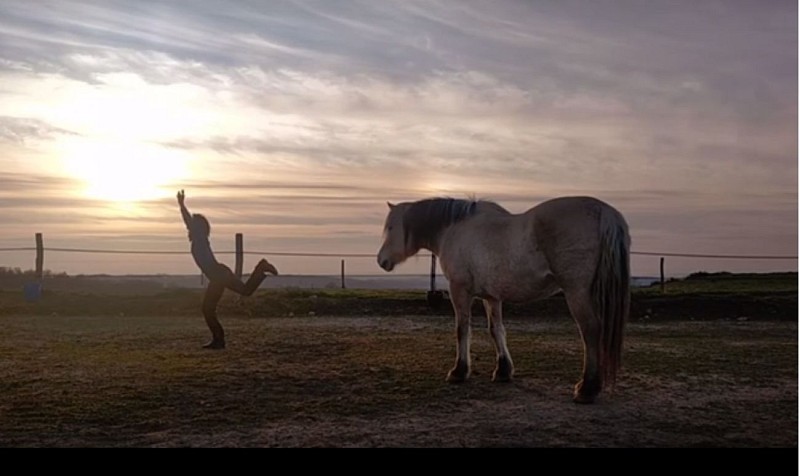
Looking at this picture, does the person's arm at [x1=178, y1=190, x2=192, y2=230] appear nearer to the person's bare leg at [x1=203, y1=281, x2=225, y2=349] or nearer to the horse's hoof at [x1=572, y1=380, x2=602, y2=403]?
the person's bare leg at [x1=203, y1=281, x2=225, y2=349]

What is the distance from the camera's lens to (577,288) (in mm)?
5762

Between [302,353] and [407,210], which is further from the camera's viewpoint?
[302,353]

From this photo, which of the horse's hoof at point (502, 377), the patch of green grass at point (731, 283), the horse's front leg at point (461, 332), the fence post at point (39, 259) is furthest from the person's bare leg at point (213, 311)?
the fence post at point (39, 259)

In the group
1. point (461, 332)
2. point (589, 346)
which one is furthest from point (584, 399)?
point (461, 332)

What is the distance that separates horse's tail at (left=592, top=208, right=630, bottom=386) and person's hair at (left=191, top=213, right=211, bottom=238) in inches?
196

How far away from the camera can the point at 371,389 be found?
6336 millimetres

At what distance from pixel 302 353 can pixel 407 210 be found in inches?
90.8

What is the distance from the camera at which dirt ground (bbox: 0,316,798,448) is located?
4816mm

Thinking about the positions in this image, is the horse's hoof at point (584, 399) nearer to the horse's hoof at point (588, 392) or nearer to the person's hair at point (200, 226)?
the horse's hoof at point (588, 392)

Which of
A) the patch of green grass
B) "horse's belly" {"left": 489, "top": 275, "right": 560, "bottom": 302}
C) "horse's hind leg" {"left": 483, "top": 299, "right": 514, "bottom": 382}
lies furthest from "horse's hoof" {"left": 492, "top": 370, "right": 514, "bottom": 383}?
the patch of green grass

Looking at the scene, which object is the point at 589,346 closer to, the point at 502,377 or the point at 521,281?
the point at 521,281

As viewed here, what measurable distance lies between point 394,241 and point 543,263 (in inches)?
74.2
